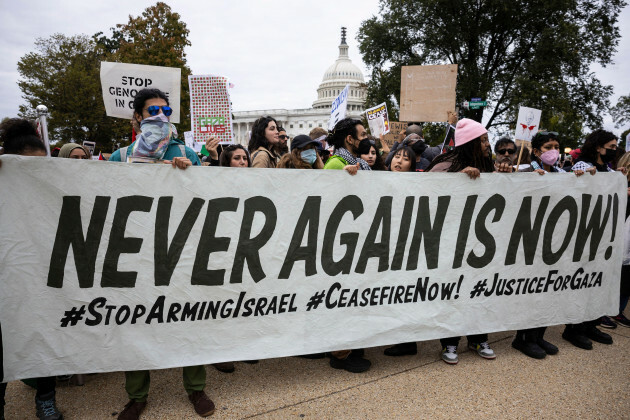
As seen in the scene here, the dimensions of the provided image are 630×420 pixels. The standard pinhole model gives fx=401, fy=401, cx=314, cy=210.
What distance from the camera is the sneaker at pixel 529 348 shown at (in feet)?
12.3

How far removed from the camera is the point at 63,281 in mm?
2658

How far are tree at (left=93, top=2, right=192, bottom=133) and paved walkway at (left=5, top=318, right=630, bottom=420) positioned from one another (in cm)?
2003

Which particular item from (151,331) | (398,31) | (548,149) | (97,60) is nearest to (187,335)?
(151,331)

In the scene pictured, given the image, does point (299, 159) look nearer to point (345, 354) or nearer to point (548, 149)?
point (345, 354)

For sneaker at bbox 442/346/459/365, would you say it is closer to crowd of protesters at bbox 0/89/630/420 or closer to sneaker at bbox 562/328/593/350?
crowd of protesters at bbox 0/89/630/420

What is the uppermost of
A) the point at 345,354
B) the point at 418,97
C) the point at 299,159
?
the point at 418,97

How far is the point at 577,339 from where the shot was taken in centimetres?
406

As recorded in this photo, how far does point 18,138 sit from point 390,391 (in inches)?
137

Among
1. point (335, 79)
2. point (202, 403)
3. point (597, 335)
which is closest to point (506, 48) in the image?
point (597, 335)

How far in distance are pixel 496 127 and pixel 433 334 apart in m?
22.6

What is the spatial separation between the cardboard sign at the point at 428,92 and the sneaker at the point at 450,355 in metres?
4.71

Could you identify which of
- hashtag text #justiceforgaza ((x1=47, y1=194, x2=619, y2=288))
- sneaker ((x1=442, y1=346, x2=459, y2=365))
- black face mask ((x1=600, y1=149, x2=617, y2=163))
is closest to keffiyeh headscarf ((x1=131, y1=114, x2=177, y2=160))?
hashtag text #justiceforgaza ((x1=47, y1=194, x2=619, y2=288))

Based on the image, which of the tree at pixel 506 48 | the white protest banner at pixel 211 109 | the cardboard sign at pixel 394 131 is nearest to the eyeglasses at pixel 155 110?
the white protest banner at pixel 211 109

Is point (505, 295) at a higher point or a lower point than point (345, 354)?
higher
